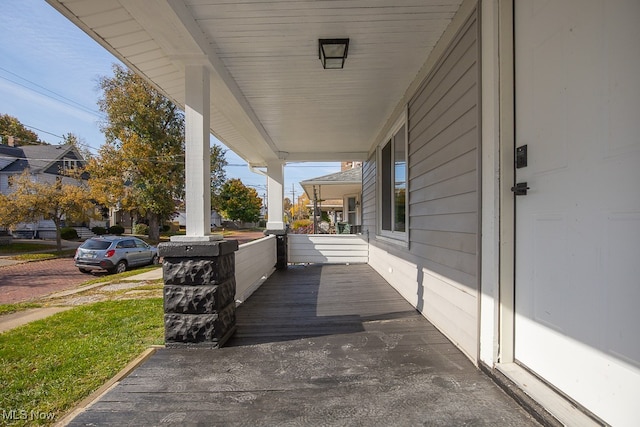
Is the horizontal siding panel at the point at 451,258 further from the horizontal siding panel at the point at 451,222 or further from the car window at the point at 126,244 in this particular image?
the car window at the point at 126,244

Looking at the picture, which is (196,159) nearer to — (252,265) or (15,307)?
(252,265)

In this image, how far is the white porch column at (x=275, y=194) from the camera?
696 centimetres

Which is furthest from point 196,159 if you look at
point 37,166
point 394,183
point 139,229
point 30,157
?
point 30,157

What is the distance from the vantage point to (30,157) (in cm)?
2305

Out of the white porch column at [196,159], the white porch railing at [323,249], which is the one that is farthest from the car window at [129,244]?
the white porch column at [196,159]

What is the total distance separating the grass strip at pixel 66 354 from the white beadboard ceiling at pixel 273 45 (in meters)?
2.55

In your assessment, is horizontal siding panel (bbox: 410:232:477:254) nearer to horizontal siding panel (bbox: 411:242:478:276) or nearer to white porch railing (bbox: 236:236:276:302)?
horizontal siding panel (bbox: 411:242:478:276)

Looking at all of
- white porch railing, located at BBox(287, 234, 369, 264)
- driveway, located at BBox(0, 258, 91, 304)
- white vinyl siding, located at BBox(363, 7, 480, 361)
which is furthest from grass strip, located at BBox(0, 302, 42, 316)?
white vinyl siding, located at BBox(363, 7, 480, 361)

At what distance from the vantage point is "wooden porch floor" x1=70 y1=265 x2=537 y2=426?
5.19 ft

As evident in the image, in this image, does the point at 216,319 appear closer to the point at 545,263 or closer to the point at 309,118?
the point at 545,263

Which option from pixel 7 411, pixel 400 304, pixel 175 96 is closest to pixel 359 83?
pixel 175 96

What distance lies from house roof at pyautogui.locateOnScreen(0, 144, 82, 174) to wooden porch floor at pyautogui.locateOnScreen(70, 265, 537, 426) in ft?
88.2

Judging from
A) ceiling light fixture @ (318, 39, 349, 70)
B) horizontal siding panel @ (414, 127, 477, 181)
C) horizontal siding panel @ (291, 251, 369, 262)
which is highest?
ceiling light fixture @ (318, 39, 349, 70)

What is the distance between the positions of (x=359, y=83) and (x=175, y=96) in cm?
215
